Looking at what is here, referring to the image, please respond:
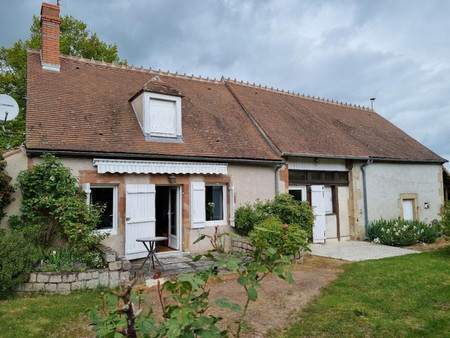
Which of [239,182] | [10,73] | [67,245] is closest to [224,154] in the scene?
[239,182]

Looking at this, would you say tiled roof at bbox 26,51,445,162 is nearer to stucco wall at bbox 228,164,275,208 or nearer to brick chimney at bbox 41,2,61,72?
brick chimney at bbox 41,2,61,72

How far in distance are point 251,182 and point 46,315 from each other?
29.0 ft

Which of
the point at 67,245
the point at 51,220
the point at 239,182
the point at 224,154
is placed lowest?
the point at 67,245

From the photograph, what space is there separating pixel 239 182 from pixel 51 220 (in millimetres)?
6887

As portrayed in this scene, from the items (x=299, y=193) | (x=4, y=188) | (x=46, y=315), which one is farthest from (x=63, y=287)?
(x=299, y=193)

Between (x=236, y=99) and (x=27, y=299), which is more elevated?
(x=236, y=99)

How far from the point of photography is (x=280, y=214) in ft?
38.7

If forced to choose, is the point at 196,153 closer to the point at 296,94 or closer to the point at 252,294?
the point at 252,294

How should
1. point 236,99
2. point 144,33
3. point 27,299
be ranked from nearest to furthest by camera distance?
1. point 27,299
2. point 144,33
3. point 236,99

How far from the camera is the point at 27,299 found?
713cm

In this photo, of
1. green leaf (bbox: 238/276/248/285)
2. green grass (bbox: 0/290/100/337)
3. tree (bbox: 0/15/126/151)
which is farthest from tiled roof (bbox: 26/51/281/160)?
tree (bbox: 0/15/126/151)

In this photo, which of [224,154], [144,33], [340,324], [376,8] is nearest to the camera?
[340,324]

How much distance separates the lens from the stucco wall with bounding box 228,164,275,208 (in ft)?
42.7

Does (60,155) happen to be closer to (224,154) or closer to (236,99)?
(224,154)
